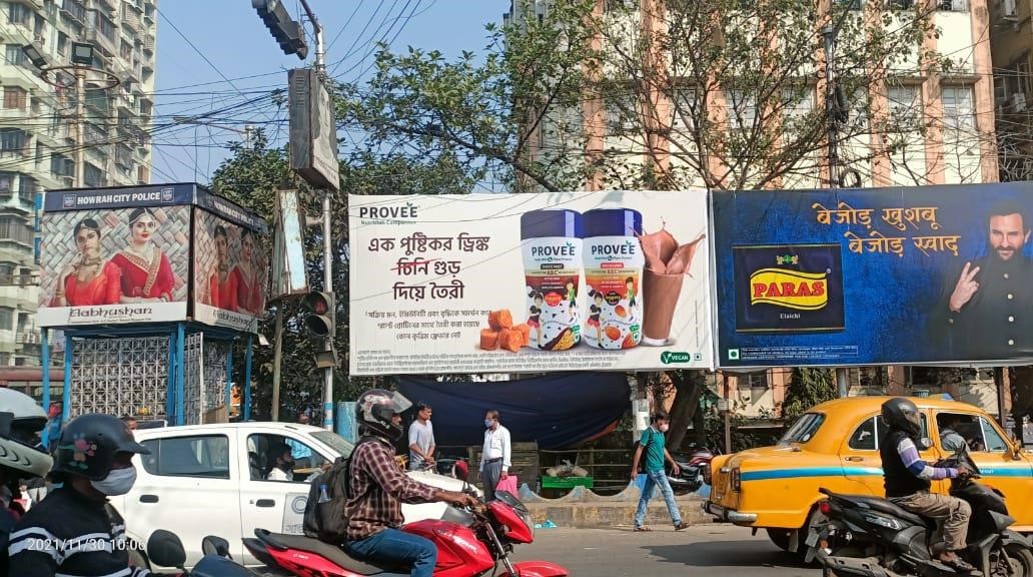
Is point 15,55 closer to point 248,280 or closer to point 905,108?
point 248,280

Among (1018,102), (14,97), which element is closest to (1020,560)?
(1018,102)

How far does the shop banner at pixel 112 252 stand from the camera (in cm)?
1576

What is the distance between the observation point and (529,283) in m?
16.5

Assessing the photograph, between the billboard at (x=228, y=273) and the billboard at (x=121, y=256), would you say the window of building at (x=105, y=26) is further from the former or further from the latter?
the billboard at (x=121, y=256)

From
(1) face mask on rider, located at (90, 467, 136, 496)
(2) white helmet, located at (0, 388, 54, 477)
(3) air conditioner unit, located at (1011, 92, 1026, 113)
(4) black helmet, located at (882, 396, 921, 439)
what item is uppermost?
(3) air conditioner unit, located at (1011, 92, 1026, 113)

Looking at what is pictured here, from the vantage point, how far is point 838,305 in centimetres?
1658

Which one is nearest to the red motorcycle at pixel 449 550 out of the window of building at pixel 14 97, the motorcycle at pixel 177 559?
the motorcycle at pixel 177 559

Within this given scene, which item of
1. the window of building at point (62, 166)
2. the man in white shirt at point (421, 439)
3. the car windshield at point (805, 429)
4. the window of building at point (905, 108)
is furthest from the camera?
the window of building at point (62, 166)

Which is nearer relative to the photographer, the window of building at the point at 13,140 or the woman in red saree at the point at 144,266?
the woman in red saree at the point at 144,266

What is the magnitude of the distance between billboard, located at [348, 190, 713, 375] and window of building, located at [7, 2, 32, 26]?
41722mm

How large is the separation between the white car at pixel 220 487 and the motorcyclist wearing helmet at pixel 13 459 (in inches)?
182

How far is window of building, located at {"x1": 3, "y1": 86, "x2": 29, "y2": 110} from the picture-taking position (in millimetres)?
48094

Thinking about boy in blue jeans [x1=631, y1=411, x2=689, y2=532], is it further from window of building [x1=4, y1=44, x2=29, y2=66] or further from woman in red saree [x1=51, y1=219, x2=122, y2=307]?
window of building [x1=4, y1=44, x2=29, y2=66]

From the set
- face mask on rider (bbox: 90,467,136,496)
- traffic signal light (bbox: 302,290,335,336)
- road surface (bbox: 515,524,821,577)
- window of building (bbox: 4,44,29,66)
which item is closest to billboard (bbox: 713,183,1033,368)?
road surface (bbox: 515,524,821,577)
